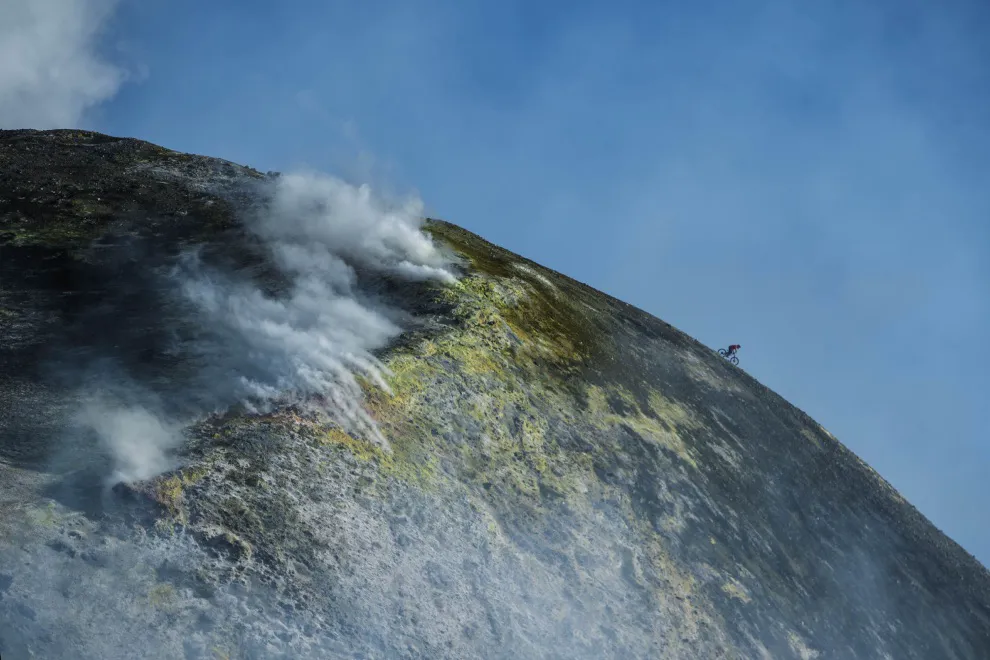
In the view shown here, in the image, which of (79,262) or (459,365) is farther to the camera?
(79,262)

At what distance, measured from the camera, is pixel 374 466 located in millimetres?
18422

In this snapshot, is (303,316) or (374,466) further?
(303,316)

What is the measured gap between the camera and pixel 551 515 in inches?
805

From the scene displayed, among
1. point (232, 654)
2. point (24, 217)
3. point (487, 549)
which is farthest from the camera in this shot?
point (24, 217)

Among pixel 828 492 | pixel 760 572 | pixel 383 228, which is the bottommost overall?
pixel 760 572

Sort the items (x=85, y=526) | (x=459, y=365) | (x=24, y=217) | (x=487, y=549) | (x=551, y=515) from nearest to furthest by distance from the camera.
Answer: (x=85, y=526) → (x=487, y=549) → (x=551, y=515) → (x=459, y=365) → (x=24, y=217)

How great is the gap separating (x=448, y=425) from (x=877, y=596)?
48.2 ft

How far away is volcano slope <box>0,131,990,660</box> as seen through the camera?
1441 cm

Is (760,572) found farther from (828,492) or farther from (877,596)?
(828,492)

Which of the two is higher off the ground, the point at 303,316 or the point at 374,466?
the point at 303,316

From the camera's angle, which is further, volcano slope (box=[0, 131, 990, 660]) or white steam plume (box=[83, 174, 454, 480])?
white steam plume (box=[83, 174, 454, 480])

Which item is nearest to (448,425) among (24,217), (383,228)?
(383,228)

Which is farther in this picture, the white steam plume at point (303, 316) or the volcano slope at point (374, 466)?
the white steam plume at point (303, 316)

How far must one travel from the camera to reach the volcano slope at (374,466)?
567 inches
